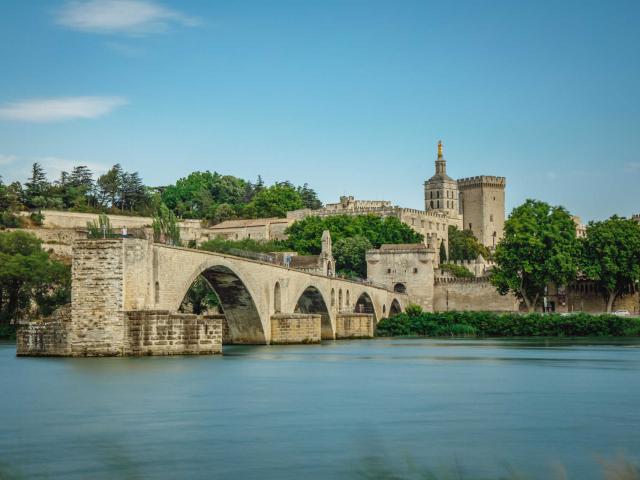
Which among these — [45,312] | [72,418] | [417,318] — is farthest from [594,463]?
[417,318]

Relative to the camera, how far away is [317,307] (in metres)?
69.6

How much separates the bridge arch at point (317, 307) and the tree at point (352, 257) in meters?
26.6

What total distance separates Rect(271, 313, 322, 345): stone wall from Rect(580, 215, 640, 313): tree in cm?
3375

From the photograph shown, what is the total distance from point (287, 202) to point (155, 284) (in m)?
92.6

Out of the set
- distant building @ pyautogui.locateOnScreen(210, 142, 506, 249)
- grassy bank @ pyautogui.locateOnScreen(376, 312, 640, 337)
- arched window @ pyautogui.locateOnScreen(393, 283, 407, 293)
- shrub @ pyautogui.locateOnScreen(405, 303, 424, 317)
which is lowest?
grassy bank @ pyautogui.locateOnScreen(376, 312, 640, 337)

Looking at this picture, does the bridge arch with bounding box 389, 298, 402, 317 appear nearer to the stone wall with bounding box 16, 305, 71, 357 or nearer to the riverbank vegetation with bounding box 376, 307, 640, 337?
the riverbank vegetation with bounding box 376, 307, 640, 337

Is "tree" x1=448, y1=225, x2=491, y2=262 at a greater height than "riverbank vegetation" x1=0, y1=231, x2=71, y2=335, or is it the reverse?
"tree" x1=448, y1=225, x2=491, y2=262

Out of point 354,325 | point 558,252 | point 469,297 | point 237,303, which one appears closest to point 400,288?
point 469,297

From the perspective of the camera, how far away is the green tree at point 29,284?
66.2m

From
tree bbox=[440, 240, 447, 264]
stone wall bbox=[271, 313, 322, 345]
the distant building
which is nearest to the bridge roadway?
stone wall bbox=[271, 313, 322, 345]

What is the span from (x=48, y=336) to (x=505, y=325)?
46197 mm

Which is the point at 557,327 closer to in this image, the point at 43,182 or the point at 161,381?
the point at 161,381

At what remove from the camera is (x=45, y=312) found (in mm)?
64812

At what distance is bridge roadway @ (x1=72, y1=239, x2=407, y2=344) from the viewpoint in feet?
→ 123
